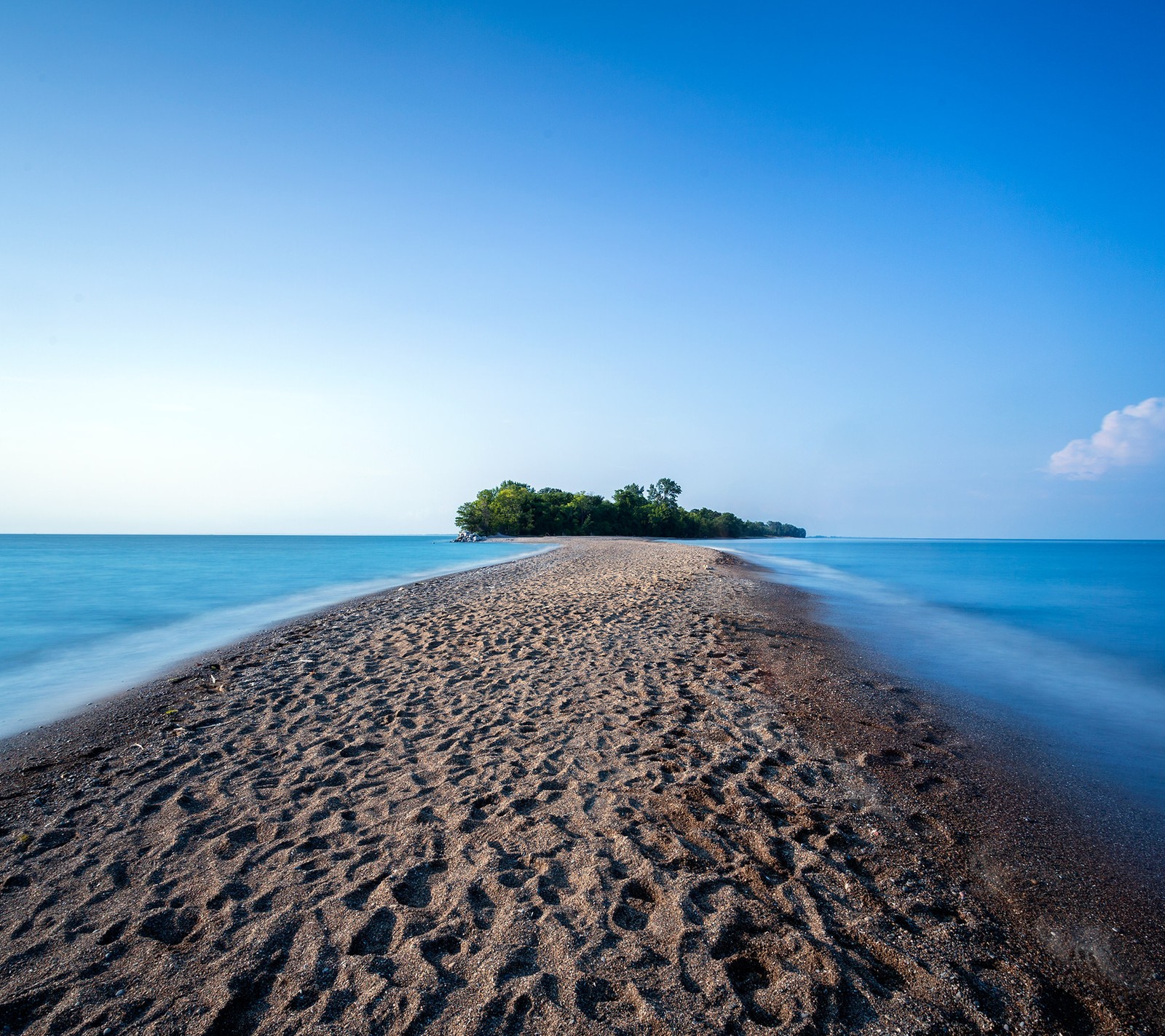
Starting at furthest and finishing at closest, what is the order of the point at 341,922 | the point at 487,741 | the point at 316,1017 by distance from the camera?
the point at 487,741, the point at 341,922, the point at 316,1017

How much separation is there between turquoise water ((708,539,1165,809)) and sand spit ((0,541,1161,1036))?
222 centimetres

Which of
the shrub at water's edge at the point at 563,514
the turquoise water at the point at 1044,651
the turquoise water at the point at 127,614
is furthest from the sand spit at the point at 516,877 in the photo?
the shrub at water's edge at the point at 563,514

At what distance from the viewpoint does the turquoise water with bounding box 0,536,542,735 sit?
10055 millimetres

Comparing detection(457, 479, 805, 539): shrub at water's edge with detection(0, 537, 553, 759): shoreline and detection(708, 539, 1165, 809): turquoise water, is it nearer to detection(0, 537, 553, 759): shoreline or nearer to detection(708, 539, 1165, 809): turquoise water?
detection(708, 539, 1165, 809): turquoise water

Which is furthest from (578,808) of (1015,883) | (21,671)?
(21,671)

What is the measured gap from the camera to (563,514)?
98562 millimetres

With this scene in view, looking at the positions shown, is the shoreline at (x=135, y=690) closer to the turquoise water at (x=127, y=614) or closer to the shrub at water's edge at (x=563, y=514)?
the turquoise water at (x=127, y=614)

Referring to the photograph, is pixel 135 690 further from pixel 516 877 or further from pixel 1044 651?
pixel 1044 651

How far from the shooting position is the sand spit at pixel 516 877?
3000 mm

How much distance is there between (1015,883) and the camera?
14.0 feet

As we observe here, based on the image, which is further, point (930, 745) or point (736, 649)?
point (736, 649)

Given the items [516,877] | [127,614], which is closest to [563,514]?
[127,614]

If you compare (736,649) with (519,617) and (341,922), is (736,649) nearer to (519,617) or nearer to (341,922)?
(519,617)

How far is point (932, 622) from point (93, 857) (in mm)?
20237
